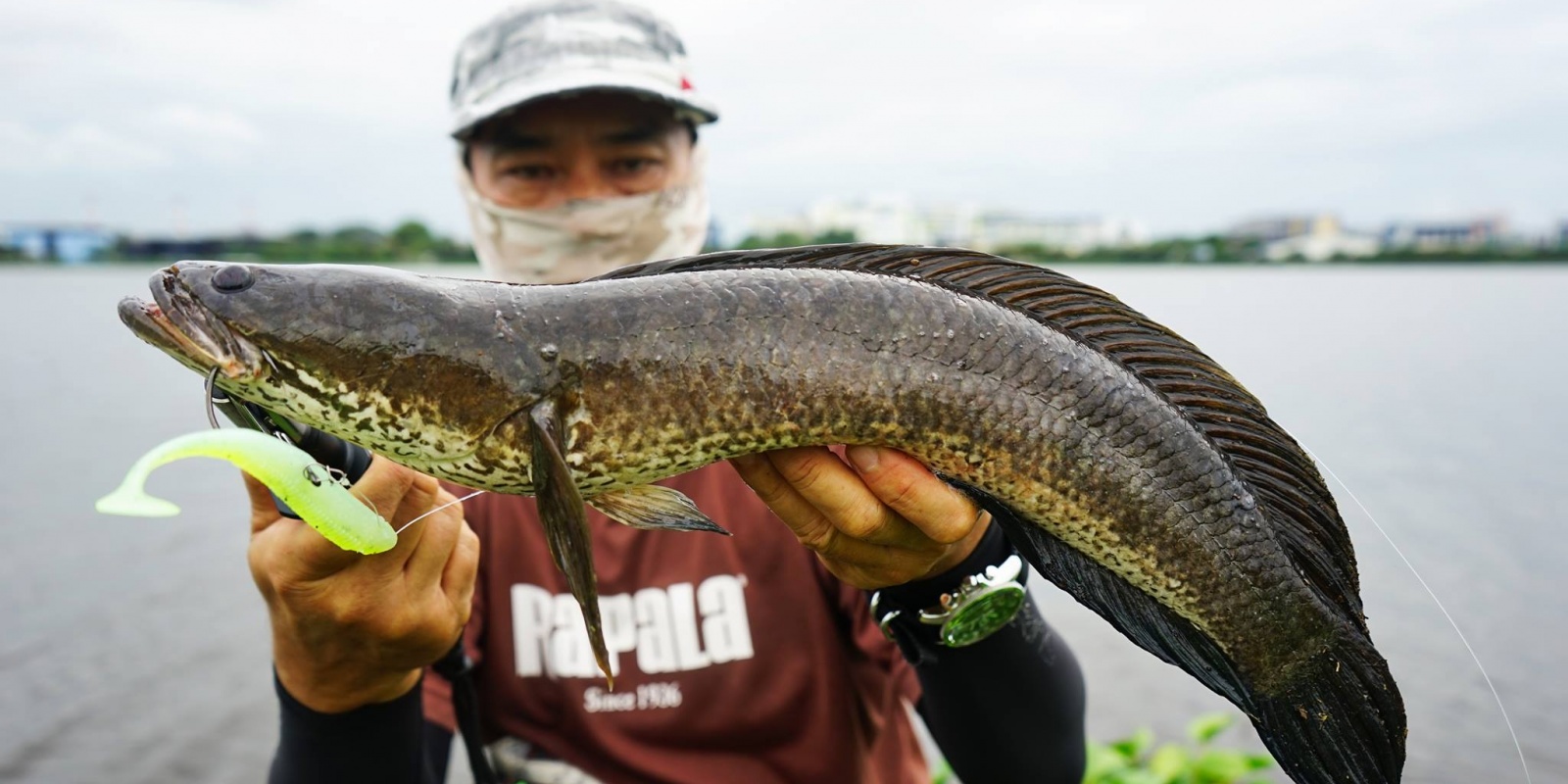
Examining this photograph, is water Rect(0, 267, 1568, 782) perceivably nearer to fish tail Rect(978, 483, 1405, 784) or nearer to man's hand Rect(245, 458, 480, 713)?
fish tail Rect(978, 483, 1405, 784)

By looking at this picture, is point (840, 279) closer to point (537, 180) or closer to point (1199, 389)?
point (1199, 389)

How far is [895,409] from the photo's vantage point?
2.17 metres

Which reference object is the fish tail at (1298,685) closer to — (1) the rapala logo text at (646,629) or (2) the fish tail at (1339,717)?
(2) the fish tail at (1339,717)

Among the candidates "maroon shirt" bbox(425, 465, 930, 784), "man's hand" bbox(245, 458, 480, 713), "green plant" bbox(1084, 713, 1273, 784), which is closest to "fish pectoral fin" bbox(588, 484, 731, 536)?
"man's hand" bbox(245, 458, 480, 713)

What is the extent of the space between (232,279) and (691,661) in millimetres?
1980

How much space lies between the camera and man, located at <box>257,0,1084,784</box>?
2.36m

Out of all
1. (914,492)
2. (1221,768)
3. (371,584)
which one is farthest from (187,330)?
(1221,768)

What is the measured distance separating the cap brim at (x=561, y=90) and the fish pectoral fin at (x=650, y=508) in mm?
2022

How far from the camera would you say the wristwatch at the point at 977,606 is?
8.64 feet

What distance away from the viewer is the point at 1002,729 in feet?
10.0

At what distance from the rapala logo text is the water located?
21.6ft

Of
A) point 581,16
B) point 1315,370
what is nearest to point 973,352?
point 581,16

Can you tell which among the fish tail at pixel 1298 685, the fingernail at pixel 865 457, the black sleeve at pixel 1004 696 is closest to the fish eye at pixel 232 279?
the fingernail at pixel 865 457

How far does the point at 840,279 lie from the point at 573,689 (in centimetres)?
192
